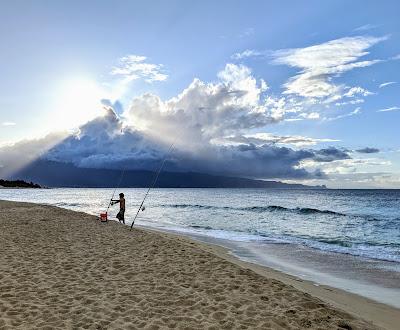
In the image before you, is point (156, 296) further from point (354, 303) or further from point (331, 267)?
point (331, 267)

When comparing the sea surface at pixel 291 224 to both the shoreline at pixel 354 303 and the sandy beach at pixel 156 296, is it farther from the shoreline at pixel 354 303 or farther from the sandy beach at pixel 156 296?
the sandy beach at pixel 156 296

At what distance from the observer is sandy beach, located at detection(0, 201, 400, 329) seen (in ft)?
23.1

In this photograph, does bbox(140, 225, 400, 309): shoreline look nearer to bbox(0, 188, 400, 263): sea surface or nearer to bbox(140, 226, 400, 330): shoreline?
bbox(140, 226, 400, 330): shoreline

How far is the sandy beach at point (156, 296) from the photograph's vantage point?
7055 millimetres

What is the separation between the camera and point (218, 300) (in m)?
8.26

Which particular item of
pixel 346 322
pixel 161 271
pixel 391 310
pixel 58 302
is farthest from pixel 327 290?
pixel 58 302

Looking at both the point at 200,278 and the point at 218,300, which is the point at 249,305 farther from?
the point at 200,278

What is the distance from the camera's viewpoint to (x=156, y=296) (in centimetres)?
848

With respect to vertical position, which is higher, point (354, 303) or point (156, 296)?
point (156, 296)

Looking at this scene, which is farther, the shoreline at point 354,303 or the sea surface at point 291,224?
the sea surface at point 291,224

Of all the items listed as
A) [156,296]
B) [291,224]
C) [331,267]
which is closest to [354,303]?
[156,296]

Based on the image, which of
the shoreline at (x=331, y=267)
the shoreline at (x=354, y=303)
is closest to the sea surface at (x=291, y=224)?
the shoreline at (x=331, y=267)

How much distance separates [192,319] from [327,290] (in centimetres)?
538

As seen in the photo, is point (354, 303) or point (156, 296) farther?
point (354, 303)
